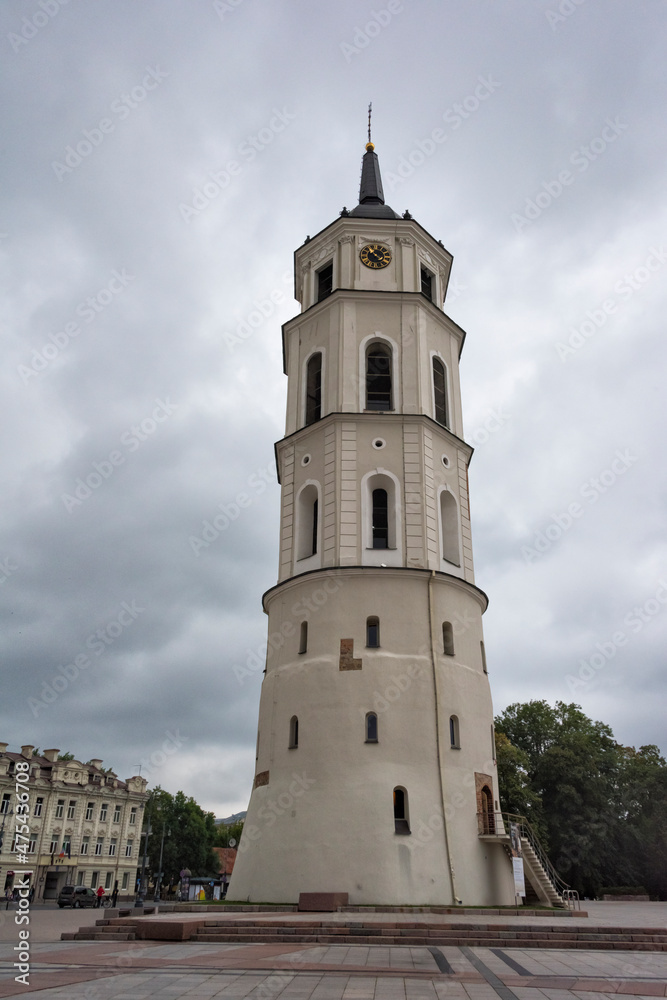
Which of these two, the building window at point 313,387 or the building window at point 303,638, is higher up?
the building window at point 313,387

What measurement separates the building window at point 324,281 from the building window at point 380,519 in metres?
9.16

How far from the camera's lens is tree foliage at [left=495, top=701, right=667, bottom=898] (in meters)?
44.8

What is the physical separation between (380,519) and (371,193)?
17.6 metres

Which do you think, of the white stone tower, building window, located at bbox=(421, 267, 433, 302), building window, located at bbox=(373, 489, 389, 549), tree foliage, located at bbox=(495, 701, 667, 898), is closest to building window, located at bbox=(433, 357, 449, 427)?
the white stone tower

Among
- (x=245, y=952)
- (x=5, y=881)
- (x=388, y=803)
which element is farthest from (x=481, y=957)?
(x=5, y=881)

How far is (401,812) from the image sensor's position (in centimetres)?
2073

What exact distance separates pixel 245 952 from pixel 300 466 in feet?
57.0

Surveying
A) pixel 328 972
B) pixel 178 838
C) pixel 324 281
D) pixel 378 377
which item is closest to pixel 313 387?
pixel 378 377

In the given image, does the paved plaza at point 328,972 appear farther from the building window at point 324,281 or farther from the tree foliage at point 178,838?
the tree foliage at point 178,838

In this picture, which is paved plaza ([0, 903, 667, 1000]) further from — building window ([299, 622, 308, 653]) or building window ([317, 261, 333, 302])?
building window ([317, 261, 333, 302])

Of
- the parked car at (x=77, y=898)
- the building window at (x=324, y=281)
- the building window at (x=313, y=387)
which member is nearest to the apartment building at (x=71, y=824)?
the parked car at (x=77, y=898)

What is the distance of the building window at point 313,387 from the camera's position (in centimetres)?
2898

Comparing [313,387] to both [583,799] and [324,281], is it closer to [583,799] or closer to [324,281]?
[324,281]

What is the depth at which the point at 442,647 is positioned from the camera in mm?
23078
